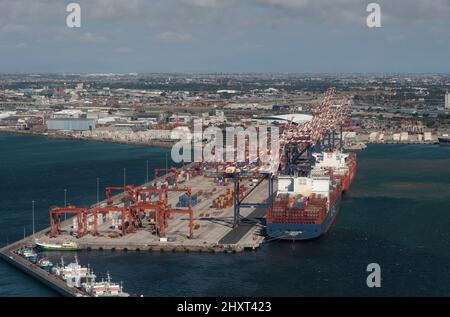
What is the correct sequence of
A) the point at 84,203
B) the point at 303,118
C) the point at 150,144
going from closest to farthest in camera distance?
the point at 84,203 < the point at 150,144 < the point at 303,118

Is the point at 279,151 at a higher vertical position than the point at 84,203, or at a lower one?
higher

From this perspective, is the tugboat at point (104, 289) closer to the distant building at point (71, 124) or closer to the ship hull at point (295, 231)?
the ship hull at point (295, 231)

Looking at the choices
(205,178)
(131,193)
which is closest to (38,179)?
(205,178)

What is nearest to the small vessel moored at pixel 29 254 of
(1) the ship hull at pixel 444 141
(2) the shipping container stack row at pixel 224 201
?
(2) the shipping container stack row at pixel 224 201

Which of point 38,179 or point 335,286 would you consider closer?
point 335,286

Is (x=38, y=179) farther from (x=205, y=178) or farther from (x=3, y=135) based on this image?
(x=3, y=135)

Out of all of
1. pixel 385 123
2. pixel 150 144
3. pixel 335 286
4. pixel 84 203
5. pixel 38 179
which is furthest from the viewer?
pixel 385 123
